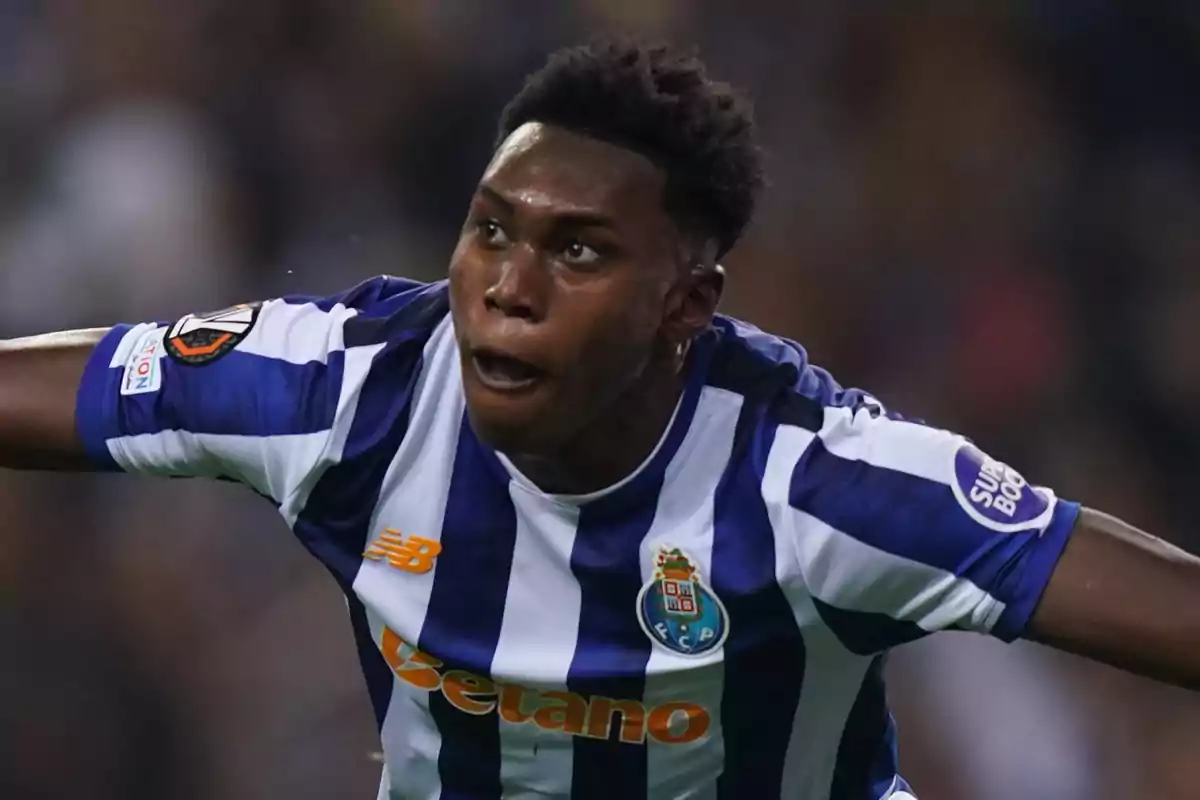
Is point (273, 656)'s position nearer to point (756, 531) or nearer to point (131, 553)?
point (131, 553)

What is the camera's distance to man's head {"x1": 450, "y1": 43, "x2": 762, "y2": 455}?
117 centimetres

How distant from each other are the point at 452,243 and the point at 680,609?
61.4 inches

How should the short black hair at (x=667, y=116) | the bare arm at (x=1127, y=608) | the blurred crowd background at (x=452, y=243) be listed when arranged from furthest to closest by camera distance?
1. the blurred crowd background at (x=452, y=243)
2. the short black hair at (x=667, y=116)
3. the bare arm at (x=1127, y=608)

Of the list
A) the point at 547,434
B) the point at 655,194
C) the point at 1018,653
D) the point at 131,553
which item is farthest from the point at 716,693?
the point at 131,553

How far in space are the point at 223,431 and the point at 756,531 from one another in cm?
47

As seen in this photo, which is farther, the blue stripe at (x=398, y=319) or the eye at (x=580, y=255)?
the blue stripe at (x=398, y=319)

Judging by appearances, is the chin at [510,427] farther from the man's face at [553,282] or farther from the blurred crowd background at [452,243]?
the blurred crowd background at [452,243]

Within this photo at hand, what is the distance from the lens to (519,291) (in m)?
1.16

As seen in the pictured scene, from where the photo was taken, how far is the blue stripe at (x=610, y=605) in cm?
129

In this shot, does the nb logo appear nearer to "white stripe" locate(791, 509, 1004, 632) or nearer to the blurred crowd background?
"white stripe" locate(791, 509, 1004, 632)

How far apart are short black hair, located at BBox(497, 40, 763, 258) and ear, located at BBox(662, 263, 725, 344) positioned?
0.03m

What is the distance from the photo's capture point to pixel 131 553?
7.87 feet

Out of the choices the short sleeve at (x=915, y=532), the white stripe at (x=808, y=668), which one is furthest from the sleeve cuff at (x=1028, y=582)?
the white stripe at (x=808, y=668)

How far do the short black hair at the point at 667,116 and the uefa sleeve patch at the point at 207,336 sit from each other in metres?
0.29
